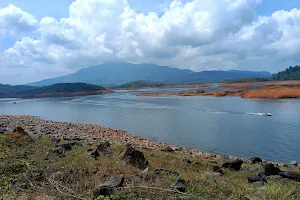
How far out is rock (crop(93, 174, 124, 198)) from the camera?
5484mm

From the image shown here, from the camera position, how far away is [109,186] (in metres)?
5.75

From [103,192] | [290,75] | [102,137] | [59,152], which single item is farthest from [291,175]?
[290,75]

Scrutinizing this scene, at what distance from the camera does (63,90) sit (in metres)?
125

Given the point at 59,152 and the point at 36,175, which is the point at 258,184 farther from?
the point at 59,152

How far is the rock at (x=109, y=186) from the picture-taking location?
5.48m

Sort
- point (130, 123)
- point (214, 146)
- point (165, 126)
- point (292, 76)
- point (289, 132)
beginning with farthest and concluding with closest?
1. point (292, 76)
2. point (130, 123)
3. point (165, 126)
4. point (289, 132)
5. point (214, 146)

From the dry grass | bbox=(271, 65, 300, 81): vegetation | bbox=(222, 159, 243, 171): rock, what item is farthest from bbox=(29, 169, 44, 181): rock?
bbox=(271, 65, 300, 81): vegetation

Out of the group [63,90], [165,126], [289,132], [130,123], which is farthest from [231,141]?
[63,90]

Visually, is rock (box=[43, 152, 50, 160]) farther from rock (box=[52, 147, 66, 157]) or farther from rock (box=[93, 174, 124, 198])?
rock (box=[93, 174, 124, 198])

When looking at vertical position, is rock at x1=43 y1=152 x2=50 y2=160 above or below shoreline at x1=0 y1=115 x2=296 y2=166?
above

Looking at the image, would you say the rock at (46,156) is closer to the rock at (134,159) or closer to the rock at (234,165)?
the rock at (134,159)

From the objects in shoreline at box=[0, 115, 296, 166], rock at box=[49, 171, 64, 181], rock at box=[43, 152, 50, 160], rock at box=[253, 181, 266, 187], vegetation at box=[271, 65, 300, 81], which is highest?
vegetation at box=[271, 65, 300, 81]

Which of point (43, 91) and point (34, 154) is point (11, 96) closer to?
point (43, 91)

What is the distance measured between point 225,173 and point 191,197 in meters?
4.80
